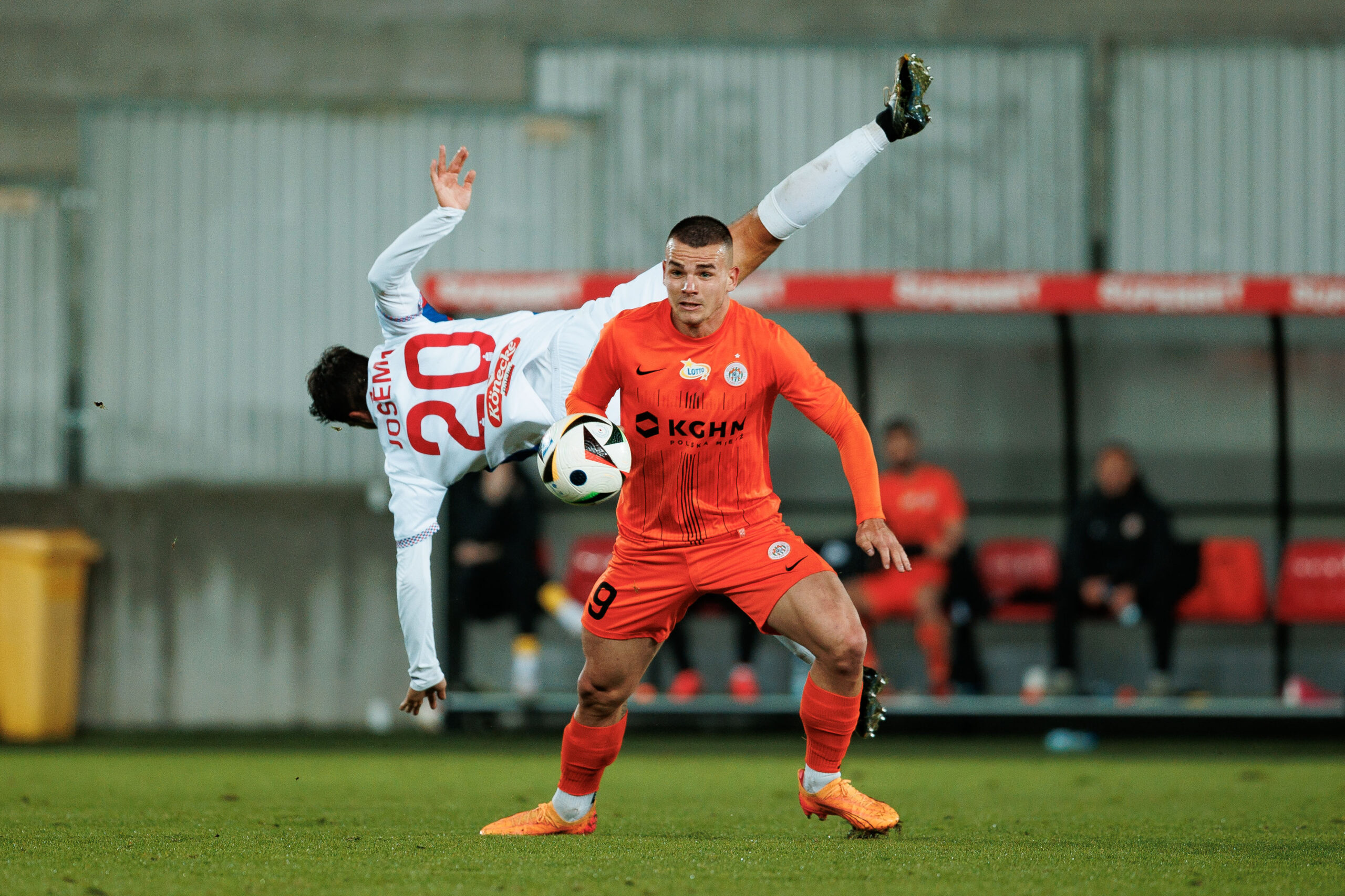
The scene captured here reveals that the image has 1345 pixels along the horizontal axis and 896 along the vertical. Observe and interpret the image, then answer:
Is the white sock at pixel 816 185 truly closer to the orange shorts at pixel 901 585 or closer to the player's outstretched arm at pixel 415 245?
the player's outstretched arm at pixel 415 245

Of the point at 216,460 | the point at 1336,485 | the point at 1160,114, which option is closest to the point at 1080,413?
the point at 1336,485

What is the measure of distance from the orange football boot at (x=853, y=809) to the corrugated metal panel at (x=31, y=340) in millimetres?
8483

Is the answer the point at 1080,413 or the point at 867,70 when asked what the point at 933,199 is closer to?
the point at 867,70

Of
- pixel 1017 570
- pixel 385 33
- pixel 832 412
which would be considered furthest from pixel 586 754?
pixel 385 33

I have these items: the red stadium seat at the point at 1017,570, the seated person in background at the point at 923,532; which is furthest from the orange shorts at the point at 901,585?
the red stadium seat at the point at 1017,570

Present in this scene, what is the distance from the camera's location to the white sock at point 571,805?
4.96 metres

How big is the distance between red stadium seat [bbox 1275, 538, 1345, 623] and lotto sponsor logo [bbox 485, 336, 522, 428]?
6.37 metres

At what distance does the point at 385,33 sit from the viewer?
13961mm

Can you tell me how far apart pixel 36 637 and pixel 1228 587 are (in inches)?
305

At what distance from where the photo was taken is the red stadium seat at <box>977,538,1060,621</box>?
32.5 feet

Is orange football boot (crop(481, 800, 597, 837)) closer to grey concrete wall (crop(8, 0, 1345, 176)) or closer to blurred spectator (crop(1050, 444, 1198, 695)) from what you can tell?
blurred spectator (crop(1050, 444, 1198, 695))

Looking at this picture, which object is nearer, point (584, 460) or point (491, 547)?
point (584, 460)

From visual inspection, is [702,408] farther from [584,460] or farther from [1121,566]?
[1121,566]

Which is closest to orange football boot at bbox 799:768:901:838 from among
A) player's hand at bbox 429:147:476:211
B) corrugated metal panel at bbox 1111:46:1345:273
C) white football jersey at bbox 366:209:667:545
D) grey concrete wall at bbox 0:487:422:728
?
white football jersey at bbox 366:209:667:545
